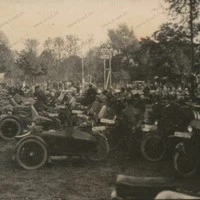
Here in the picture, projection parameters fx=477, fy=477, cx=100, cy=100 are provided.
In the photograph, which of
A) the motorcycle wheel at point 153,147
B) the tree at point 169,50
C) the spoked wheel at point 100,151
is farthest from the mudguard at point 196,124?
the tree at point 169,50

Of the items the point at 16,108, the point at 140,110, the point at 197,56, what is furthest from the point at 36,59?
the point at 140,110

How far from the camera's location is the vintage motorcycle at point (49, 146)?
952 cm

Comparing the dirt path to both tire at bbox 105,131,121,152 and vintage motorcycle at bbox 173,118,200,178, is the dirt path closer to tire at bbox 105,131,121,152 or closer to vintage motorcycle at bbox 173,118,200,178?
vintage motorcycle at bbox 173,118,200,178

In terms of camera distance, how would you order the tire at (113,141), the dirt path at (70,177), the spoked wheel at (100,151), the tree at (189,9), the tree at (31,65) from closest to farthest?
the dirt path at (70,177)
the spoked wheel at (100,151)
the tire at (113,141)
the tree at (189,9)
the tree at (31,65)

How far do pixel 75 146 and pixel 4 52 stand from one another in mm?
63789

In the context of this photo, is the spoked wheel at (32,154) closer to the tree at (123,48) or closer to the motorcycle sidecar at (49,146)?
the motorcycle sidecar at (49,146)

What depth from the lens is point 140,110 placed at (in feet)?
37.1

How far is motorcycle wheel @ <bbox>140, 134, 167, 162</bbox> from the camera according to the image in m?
10.6

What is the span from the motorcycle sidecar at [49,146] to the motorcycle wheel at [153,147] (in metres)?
1.30

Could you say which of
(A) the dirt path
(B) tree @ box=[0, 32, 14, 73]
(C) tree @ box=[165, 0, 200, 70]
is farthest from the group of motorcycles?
(B) tree @ box=[0, 32, 14, 73]

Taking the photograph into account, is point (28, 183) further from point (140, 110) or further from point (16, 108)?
point (16, 108)

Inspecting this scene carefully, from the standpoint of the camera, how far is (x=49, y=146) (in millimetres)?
9648

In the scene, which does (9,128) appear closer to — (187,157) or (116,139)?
(116,139)

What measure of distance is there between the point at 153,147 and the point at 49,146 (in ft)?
7.91
